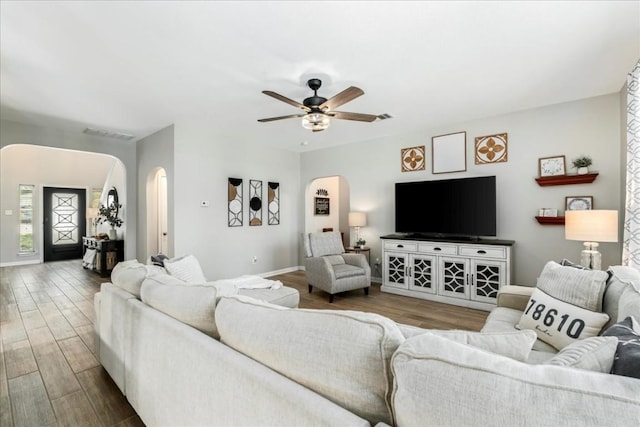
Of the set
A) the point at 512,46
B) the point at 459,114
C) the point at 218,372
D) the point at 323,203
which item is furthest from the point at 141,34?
the point at 323,203

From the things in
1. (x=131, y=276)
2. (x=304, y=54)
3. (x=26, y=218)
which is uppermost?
(x=304, y=54)

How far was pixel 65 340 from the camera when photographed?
2869 millimetres

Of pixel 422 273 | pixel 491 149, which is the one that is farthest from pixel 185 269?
pixel 491 149

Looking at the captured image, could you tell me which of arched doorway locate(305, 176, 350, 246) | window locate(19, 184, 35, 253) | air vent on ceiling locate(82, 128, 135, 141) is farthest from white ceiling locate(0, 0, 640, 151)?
window locate(19, 184, 35, 253)

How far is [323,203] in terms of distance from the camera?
739 cm

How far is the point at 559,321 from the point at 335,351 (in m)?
1.61

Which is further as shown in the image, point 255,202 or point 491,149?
point 255,202

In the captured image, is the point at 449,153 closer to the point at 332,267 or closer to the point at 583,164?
the point at 583,164

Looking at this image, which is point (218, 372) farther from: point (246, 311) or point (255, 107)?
point (255, 107)

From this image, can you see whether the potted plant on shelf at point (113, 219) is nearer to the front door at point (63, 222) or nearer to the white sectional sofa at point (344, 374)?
the front door at point (63, 222)

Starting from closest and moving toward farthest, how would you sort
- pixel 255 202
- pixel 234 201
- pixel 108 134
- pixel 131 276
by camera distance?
pixel 131 276, pixel 108 134, pixel 234 201, pixel 255 202

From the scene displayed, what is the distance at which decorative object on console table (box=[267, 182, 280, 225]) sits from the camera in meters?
5.86

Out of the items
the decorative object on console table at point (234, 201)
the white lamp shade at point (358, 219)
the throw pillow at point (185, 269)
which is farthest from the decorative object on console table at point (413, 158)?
the throw pillow at point (185, 269)

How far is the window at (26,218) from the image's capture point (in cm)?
714
